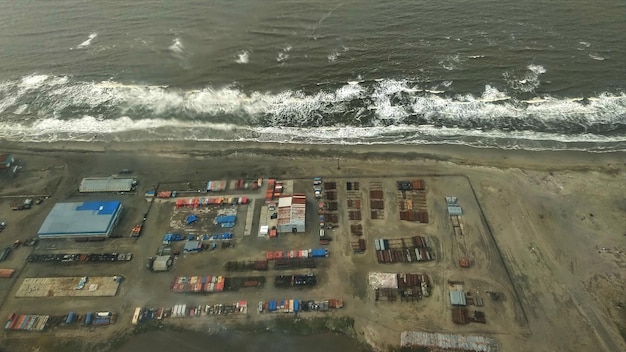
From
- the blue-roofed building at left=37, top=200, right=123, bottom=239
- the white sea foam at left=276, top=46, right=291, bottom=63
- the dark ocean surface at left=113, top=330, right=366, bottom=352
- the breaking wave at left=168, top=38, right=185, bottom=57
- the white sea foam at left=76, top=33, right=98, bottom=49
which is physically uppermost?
the white sea foam at left=76, top=33, right=98, bottom=49

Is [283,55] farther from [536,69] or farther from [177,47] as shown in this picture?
[536,69]

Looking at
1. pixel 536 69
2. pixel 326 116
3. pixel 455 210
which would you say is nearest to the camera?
pixel 455 210

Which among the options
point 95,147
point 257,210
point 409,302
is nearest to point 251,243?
point 257,210

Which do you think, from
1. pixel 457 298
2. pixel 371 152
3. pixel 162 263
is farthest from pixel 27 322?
pixel 371 152

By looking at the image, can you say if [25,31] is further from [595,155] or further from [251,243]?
[595,155]

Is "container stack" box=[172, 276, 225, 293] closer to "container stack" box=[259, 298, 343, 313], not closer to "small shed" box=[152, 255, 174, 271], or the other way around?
"small shed" box=[152, 255, 174, 271]

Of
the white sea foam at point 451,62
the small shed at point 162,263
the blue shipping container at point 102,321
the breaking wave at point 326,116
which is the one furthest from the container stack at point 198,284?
the white sea foam at point 451,62

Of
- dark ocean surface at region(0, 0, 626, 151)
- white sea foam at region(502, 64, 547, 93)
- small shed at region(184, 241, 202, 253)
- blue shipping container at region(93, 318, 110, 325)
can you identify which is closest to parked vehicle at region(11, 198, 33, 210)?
dark ocean surface at region(0, 0, 626, 151)
